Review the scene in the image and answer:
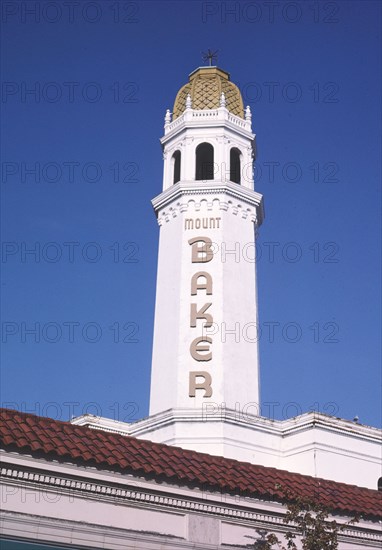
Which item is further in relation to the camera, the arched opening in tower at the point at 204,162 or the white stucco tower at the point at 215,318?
the arched opening in tower at the point at 204,162

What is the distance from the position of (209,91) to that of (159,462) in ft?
97.8

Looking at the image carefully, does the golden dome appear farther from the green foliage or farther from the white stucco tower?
the green foliage

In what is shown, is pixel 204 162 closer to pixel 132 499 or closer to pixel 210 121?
pixel 210 121

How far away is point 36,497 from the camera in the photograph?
13.0 meters

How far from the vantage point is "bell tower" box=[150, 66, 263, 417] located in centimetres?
3322

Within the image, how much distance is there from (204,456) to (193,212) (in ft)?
70.4

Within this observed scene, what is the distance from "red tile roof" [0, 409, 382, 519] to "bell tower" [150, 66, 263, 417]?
13.7 meters

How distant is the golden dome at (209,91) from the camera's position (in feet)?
133

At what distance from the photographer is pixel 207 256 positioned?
117ft

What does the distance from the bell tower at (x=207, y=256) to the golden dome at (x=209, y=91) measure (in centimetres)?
7


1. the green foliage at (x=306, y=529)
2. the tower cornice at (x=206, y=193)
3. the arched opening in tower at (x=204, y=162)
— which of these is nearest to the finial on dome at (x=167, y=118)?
the arched opening in tower at (x=204, y=162)

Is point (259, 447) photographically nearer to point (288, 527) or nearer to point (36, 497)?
point (288, 527)

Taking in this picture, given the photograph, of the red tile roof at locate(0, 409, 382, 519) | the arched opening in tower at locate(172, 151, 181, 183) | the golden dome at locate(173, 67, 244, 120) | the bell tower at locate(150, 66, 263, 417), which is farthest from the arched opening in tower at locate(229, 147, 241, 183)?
the red tile roof at locate(0, 409, 382, 519)

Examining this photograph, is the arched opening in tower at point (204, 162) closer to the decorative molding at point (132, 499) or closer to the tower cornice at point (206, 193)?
the tower cornice at point (206, 193)
